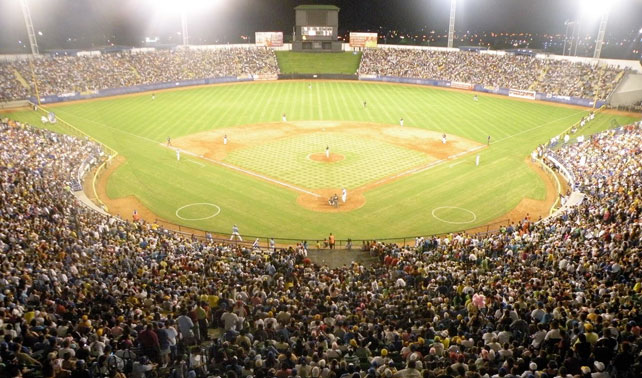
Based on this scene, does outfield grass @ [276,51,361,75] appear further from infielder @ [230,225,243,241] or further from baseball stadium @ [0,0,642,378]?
infielder @ [230,225,243,241]

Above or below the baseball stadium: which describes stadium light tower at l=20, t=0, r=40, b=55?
above

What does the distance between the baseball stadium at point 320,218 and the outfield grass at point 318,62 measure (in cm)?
289

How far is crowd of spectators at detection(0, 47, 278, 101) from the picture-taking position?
216 feet

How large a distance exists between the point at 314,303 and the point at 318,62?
83.0m

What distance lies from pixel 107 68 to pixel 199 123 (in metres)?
32.4

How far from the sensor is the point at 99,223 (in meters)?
24.3

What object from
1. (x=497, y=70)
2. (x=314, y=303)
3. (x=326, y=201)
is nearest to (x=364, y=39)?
(x=497, y=70)

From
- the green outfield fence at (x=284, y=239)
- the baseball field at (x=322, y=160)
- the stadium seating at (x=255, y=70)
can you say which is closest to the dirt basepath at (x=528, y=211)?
the green outfield fence at (x=284, y=239)

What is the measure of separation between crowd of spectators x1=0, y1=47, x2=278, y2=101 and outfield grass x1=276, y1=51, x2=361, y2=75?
233cm

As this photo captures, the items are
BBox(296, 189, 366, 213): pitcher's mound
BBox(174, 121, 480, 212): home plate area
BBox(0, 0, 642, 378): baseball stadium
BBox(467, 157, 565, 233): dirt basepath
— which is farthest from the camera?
BBox(174, 121, 480, 212): home plate area

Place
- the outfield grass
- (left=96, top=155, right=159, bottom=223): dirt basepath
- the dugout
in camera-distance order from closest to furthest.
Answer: (left=96, top=155, right=159, bottom=223): dirt basepath
the outfield grass
the dugout

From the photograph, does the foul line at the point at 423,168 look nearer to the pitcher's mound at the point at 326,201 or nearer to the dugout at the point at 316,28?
the pitcher's mound at the point at 326,201

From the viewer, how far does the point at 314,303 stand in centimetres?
1468

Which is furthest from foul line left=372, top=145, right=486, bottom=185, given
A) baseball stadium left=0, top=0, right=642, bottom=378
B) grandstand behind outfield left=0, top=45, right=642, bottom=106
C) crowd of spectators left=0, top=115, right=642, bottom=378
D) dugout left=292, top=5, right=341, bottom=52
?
dugout left=292, top=5, right=341, bottom=52
